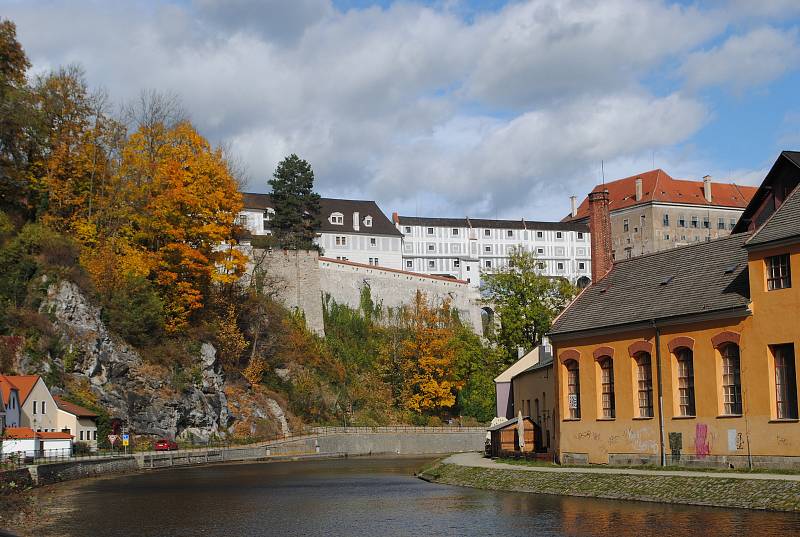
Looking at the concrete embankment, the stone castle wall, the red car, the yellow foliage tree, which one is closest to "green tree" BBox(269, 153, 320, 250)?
the stone castle wall

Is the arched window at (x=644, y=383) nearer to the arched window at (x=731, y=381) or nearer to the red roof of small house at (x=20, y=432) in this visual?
the arched window at (x=731, y=381)

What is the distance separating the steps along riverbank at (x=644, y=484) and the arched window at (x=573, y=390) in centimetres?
289

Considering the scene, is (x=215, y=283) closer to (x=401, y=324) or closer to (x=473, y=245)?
(x=401, y=324)

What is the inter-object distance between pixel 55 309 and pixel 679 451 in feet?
150

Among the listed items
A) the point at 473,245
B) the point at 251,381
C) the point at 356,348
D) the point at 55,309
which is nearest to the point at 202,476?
the point at 55,309

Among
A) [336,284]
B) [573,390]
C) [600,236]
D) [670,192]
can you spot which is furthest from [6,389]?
[670,192]

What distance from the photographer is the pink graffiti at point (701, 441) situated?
34688mm

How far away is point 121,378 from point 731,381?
46.1 m

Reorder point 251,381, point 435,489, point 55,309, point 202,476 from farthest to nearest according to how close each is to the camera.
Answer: point 251,381 < point 55,309 < point 202,476 < point 435,489

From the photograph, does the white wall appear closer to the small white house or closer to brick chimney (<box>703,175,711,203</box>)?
brick chimney (<box>703,175,711,203</box>)

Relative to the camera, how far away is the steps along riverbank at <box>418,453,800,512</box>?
27.5 m

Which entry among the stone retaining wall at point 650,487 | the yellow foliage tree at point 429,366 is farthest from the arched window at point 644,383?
the yellow foliage tree at point 429,366

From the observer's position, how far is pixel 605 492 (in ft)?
108

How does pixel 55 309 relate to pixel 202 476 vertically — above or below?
above
